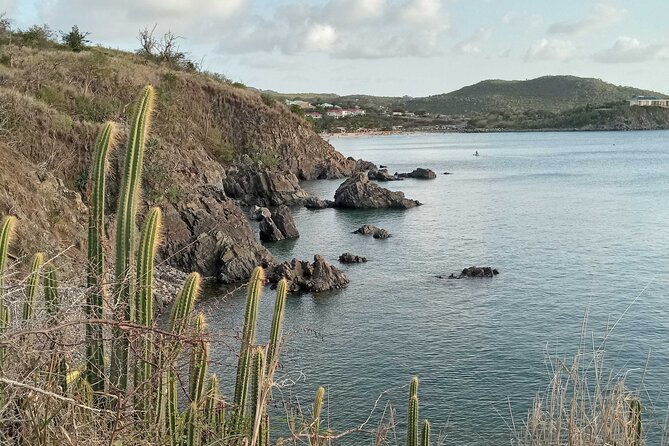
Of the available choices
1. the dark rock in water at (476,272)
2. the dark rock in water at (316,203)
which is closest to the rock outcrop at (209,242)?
the dark rock in water at (476,272)

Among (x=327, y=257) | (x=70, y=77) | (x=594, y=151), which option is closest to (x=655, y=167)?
(x=594, y=151)

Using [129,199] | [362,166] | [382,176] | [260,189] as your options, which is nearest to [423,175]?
[382,176]

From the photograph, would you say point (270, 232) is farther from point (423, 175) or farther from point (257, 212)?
point (423, 175)

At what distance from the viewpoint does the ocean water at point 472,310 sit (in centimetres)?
1812

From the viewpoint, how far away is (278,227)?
43.8 m

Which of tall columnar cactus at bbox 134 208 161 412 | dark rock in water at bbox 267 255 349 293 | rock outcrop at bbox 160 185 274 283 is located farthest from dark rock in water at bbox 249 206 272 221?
tall columnar cactus at bbox 134 208 161 412

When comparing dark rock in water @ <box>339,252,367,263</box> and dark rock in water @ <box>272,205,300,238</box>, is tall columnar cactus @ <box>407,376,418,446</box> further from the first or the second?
dark rock in water @ <box>272,205,300,238</box>

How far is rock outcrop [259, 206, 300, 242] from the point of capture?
4297 centimetres

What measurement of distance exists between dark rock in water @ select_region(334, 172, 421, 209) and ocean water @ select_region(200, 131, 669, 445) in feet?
4.93

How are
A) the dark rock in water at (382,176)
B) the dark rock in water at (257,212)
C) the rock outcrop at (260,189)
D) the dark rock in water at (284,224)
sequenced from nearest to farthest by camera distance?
the dark rock in water at (284,224), the dark rock in water at (257,212), the rock outcrop at (260,189), the dark rock in water at (382,176)

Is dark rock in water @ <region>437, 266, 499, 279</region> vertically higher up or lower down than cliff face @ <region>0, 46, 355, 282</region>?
lower down

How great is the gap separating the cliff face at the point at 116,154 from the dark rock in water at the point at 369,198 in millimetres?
7651

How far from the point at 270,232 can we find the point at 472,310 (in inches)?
754

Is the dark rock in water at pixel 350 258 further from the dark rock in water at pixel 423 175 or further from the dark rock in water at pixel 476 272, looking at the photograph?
the dark rock in water at pixel 423 175
